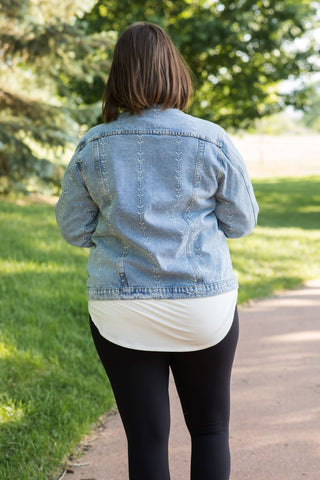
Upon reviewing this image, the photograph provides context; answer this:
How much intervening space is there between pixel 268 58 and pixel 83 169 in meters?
16.8

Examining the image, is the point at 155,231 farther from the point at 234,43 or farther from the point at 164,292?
the point at 234,43

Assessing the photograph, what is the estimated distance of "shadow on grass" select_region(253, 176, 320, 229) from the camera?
42.5ft

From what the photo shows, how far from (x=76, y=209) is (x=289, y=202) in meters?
16.4

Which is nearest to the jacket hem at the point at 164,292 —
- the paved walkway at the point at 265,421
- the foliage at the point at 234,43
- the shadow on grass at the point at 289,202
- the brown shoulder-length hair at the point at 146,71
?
the brown shoulder-length hair at the point at 146,71

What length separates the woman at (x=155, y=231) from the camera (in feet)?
5.45

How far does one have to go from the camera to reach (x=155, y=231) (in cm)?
166

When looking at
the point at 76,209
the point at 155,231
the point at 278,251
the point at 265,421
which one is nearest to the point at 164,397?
the point at 155,231

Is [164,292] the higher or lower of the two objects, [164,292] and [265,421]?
the higher

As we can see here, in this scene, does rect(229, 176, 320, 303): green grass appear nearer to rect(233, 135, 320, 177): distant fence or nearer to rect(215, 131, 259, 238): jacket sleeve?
rect(215, 131, 259, 238): jacket sleeve

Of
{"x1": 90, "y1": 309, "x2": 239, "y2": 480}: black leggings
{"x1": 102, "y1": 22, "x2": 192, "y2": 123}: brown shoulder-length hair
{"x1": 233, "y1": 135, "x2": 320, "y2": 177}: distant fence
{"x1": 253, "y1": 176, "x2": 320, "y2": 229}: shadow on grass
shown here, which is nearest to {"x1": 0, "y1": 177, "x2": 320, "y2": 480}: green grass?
{"x1": 90, "y1": 309, "x2": 239, "y2": 480}: black leggings

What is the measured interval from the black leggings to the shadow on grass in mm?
10376

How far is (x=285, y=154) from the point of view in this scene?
151ft

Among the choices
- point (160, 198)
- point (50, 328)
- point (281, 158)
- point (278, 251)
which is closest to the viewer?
point (160, 198)

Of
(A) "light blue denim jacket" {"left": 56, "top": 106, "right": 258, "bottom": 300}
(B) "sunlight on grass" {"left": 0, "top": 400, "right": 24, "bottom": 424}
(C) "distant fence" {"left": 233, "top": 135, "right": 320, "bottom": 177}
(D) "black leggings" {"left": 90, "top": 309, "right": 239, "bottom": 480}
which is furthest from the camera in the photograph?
(C) "distant fence" {"left": 233, "top": 135, "right": 320, "bottom": 177}
